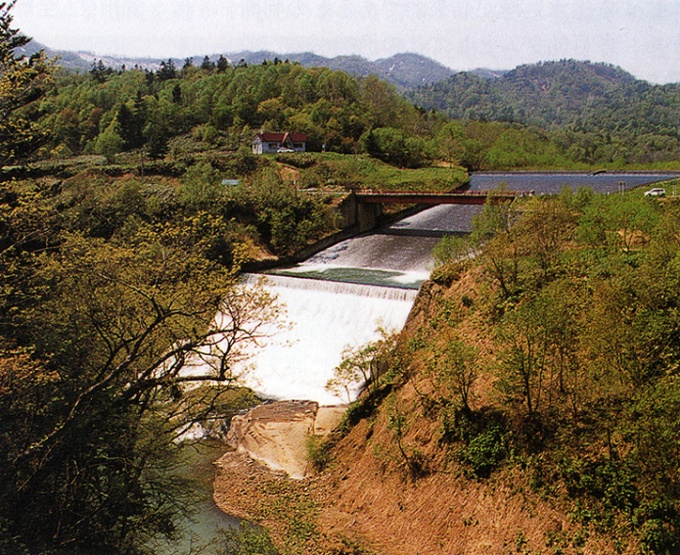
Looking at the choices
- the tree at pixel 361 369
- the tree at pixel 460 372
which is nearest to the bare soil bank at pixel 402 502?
the tree at pixel 460 372

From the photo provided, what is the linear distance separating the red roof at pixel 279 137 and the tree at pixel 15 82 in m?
39.2

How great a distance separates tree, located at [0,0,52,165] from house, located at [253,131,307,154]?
3887cm

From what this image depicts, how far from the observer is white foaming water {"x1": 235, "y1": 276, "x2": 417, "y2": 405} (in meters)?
21.9

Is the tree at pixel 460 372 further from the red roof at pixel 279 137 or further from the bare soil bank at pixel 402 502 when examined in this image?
the red roof at pixel 279 137

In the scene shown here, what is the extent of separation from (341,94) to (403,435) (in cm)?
5751

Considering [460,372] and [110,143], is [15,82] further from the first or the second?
[110,143]

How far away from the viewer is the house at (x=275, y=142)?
5741 cm

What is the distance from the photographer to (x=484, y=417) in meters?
15.1

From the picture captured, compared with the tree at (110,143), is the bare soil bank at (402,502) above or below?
below

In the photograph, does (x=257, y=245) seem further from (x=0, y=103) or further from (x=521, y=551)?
(x=521, y=551)

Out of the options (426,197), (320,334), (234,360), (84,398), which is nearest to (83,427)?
(84,398)

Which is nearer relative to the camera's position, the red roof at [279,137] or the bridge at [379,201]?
the bridge at [379,201]

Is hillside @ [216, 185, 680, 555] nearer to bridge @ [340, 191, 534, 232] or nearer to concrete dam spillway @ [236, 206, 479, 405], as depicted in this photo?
concrete dam spillway @ [236, 206, 479, 405]

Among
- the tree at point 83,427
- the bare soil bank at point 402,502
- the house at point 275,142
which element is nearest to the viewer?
the tree at point 83,427
